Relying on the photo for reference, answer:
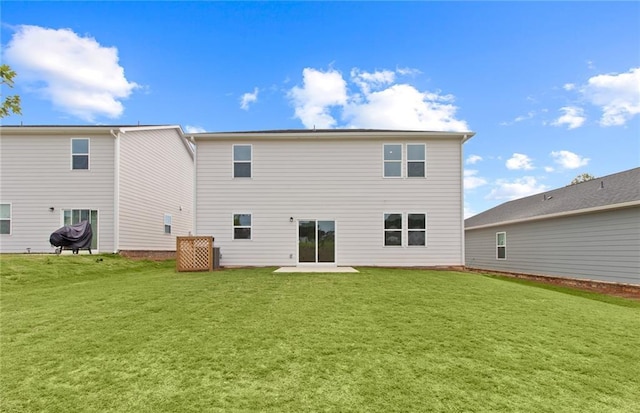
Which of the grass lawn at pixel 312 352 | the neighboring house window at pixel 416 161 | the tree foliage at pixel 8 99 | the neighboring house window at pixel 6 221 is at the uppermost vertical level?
the neighboring house window at pixel 416 161

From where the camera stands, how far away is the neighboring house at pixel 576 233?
427 inches

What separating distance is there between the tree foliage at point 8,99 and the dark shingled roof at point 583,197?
15.4 m

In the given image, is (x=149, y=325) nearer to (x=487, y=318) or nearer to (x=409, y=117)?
(x=487, y=318)

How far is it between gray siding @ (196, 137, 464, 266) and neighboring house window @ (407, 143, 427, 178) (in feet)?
0.74

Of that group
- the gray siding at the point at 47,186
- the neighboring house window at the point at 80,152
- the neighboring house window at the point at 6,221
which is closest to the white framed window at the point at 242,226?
the gray siding at the point at 47,186

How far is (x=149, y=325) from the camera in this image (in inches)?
204

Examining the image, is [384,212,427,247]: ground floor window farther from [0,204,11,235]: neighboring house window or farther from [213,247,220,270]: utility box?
[0,204,11,235]: neighboring house window

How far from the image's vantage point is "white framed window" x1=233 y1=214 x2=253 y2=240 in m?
13.2

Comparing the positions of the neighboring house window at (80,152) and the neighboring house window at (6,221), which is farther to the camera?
the neighboring house window at (80,152)

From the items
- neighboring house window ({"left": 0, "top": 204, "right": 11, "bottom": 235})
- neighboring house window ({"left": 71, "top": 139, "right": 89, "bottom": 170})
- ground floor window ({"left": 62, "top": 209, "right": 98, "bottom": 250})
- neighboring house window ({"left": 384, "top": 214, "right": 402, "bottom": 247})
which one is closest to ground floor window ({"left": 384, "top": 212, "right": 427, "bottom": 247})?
neighboring house window ({"left": 384, "top": 214, "right": 402, "bottom": 247})

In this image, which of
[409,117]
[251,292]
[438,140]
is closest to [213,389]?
[251,292]

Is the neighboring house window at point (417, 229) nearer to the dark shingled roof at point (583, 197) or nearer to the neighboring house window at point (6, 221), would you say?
the dark shingled roof at point (583, 197)

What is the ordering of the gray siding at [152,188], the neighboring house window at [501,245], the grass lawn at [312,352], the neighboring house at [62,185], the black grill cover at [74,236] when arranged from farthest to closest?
the neighboring house window at [501,245]
the gray siding at [152,188]
the neighboring house at [62,185]
the black grill cover at [74,236]
the grass lawn at [312,352]

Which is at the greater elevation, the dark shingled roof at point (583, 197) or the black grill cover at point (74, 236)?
the dark shingled roof at point (583, 197)
